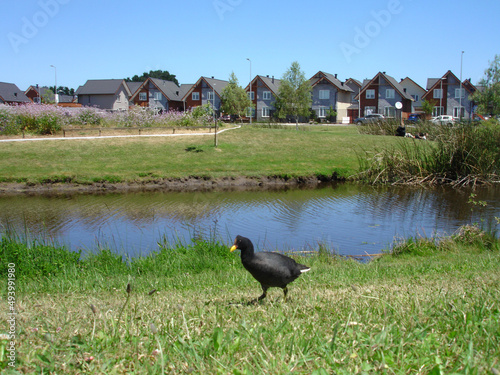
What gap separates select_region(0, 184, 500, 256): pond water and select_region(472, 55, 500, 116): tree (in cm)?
4799

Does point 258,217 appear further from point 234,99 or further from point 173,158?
point 234,99

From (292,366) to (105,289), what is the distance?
4.32 metres

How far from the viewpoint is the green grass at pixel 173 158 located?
2488 centimetres

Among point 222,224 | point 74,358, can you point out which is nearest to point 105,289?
point 74,358

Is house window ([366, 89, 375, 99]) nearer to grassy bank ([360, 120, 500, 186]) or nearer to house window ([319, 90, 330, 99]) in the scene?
house window ([319, 90, 330, 99])

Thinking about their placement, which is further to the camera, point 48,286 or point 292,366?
point 48,286

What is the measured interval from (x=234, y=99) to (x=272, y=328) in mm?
69880

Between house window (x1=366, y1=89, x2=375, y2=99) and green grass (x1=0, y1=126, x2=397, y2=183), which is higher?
house window (x1=366, y1=89, x2=375, y2=99)

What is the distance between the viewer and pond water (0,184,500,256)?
499 inches

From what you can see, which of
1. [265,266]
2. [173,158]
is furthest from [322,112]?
[265,266]

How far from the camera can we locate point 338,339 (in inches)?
143

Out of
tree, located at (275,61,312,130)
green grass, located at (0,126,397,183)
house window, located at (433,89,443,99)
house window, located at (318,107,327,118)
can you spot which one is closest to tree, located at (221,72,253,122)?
tree, located at (275,61,312,130)

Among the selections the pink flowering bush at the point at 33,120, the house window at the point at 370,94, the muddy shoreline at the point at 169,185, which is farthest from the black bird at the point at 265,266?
the house window at the point at 370,94

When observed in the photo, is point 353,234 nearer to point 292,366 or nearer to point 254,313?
point 254,313
